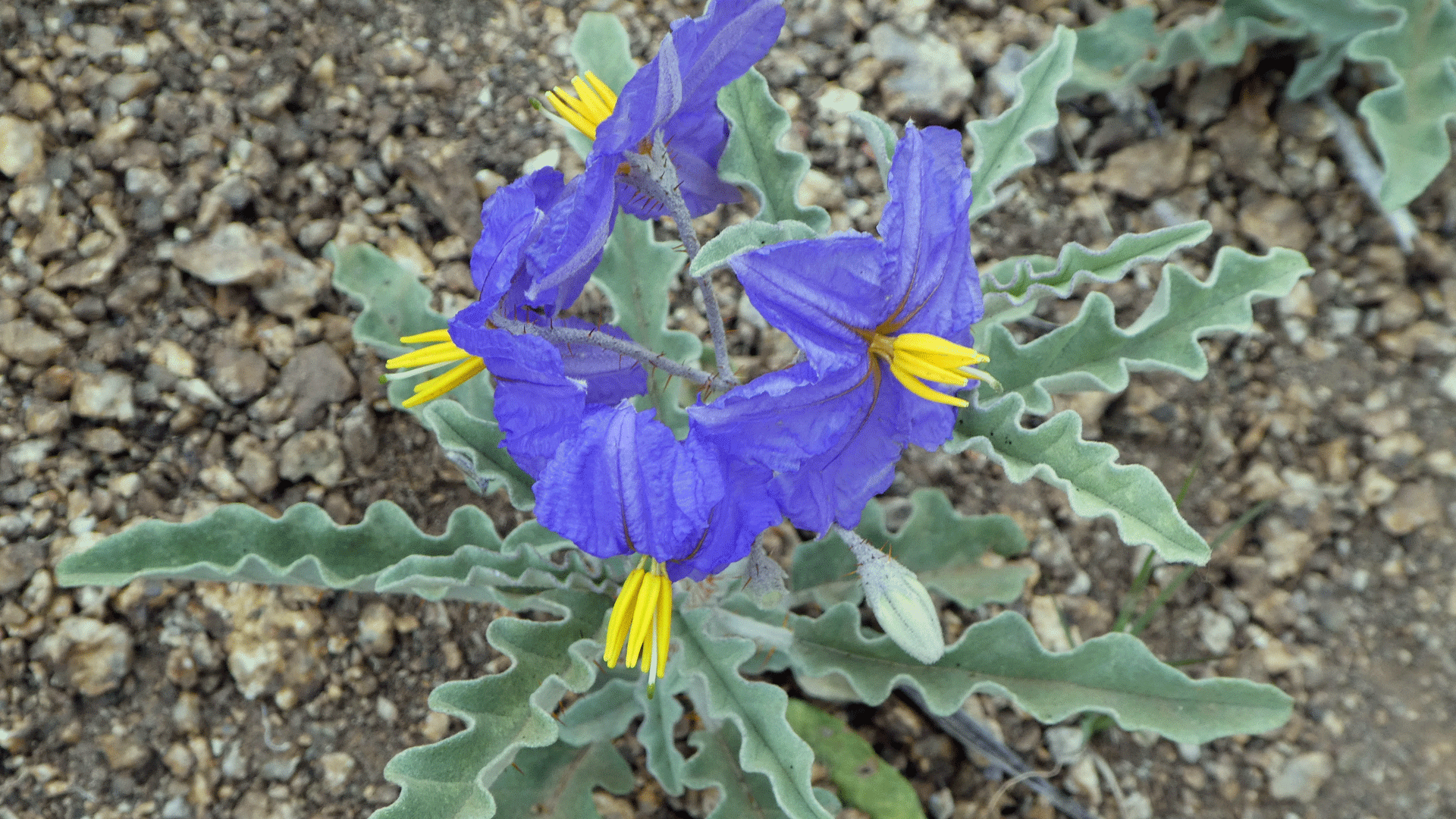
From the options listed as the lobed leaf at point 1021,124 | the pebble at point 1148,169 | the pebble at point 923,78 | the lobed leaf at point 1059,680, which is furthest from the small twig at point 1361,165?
the lobed leaf at point 1059,680

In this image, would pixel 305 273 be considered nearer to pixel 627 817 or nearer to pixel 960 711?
pixel 627 817

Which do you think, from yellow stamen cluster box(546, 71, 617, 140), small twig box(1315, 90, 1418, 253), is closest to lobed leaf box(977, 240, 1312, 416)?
yellow stamen cluster box(546, 71, 617, 140)

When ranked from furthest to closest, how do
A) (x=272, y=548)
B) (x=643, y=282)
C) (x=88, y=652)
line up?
(x=643, y=282) → (x=88, y=652) → (x=272, y=548)

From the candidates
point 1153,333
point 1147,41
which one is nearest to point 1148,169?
point 1147,41

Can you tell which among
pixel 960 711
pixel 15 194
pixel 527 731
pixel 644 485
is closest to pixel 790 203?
pixel 644 485

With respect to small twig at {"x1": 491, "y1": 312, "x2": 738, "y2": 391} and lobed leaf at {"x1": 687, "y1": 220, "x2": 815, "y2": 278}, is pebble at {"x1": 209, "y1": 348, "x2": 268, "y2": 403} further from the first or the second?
lobed leaf at {"x1": 687, "y1": 220, "x2": 815, "y2": 278}

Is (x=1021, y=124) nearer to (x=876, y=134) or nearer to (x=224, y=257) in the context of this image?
(x=876, y=134)
